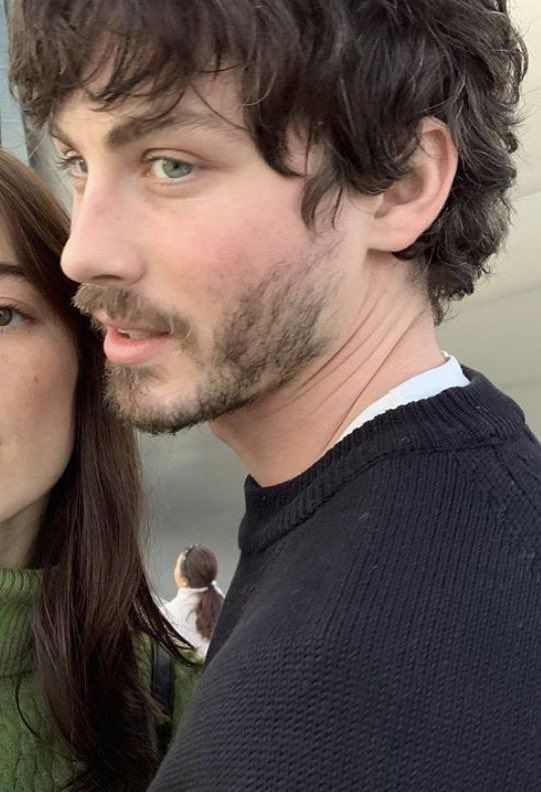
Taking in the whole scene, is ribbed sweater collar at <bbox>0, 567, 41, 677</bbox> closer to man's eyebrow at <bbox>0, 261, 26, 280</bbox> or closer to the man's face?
man's eyebrow at <bbox>0, 261, 26, 280</bbox>

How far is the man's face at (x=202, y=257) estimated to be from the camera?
1021 millimetres

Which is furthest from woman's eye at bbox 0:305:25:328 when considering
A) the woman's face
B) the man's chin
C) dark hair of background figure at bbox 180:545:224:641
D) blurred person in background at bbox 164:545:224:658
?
dark hair of background figure at bbox 180:545:224:641

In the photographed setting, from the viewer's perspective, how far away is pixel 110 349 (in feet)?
3.73

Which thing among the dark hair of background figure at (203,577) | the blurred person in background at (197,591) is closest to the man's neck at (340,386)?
the blurred person in background at (197,591)

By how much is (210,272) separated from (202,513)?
12.2ft

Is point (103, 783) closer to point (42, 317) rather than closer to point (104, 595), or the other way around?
point (104, 595)

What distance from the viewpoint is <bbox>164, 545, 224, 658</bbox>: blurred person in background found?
3.43 meters

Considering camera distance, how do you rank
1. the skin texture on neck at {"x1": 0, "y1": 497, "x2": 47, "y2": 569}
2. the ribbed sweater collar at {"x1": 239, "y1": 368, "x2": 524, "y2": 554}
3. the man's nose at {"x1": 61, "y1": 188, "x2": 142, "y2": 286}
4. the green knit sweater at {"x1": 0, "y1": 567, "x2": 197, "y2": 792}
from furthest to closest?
the skin texture on neck at {"x1": 0, "y1": 497, "x2": 47, "y2": 569} < the green knit sweater at {"x1": 0, "y1": 567, "x2": 197, "y2": 792} < the man's nose at {"x1": 61, "y1": 188, "x2": 142, "y2": 286} < the ribbed sweater collar at {"x1": 239, "y1": 368, "x2": 524, "y2": 554}

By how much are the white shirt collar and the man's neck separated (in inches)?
0.9

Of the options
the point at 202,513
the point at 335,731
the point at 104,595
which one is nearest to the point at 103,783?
the point at 104,595

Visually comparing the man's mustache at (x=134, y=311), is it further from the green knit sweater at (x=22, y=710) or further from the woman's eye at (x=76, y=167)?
the green knit sweater at (x=22, y=710)

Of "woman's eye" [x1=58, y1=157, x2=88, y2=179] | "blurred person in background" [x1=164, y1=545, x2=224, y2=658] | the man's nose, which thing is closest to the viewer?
the man's nose

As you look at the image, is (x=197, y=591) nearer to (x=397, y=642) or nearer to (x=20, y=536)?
(x=20, y=536)

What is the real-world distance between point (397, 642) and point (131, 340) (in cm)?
47
